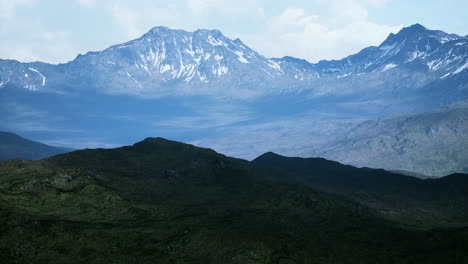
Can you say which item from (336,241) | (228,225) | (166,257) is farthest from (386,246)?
(166,257)

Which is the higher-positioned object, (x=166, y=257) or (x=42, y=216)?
(x=42, y=216)

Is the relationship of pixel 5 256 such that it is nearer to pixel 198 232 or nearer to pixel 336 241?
pixel 198 232

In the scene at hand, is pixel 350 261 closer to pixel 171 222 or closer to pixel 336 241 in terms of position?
pixel 336 241

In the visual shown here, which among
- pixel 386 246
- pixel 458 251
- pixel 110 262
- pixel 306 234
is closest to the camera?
pixel 458 251

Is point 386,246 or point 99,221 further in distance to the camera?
point 99,221

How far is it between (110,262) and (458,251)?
10882 centimetres

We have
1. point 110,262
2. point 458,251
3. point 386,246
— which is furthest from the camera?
point 386,246

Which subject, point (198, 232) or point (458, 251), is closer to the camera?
point (458, 251)

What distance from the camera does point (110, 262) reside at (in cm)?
15350

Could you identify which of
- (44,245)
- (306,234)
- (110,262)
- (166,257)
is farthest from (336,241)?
(44,245)

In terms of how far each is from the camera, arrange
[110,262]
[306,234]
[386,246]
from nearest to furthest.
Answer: [110,262] < [386,246] < [306,234]

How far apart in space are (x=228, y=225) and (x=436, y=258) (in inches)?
3164

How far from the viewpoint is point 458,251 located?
472ft

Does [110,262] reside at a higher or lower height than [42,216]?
lower
